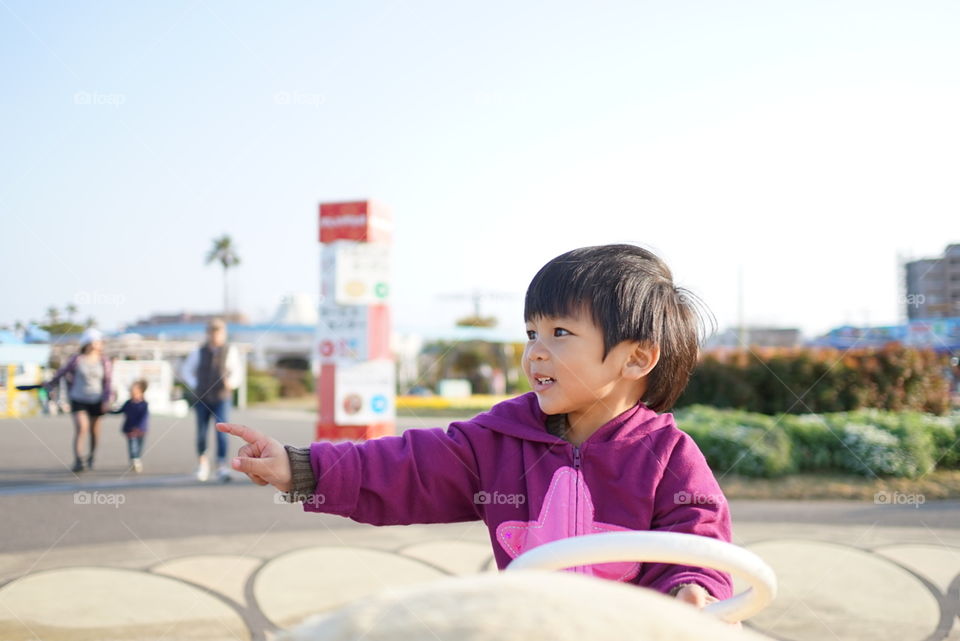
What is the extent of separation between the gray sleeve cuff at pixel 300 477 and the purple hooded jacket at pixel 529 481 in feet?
0.05

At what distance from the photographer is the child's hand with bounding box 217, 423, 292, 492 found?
1.79m

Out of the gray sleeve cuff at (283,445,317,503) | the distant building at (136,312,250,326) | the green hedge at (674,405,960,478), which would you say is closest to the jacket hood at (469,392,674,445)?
the gray sleeve cuff at (283,445,317,503)

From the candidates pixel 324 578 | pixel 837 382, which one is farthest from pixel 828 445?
pixel 324 578

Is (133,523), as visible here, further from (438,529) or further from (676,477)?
(676,477)

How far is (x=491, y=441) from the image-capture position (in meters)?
2.10

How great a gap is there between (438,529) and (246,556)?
1356 mm

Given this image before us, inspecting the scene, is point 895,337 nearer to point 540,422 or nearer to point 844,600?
point 844,600

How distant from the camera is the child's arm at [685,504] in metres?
1.78

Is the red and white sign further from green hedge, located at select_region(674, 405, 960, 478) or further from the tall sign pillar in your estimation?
green hedge, located at select_region(674, 405, 960, 478)

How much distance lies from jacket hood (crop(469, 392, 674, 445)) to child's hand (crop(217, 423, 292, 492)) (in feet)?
1.70

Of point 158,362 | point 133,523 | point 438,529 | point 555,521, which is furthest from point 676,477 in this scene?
point 158,362

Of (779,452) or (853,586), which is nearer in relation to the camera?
(853,586)

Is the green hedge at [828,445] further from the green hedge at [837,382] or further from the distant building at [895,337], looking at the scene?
the distant building at [895,337]

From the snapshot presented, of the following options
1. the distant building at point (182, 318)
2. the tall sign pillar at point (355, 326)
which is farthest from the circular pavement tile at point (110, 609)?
the distant building at point (182, 318)
